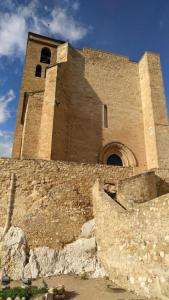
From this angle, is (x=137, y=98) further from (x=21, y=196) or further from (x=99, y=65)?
(x=21, y=196)

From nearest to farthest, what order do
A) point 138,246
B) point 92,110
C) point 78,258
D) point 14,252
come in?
point 138,246 < point 14,252 < point 78,258 < point 92,110

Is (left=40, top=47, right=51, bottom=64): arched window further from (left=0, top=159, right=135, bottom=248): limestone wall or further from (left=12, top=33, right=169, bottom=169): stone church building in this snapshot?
(left=0, top=159, right=135, bottom=248): limestone wall

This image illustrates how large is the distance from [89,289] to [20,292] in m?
1.71

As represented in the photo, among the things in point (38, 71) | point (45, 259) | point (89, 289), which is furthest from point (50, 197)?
point (38, 71)

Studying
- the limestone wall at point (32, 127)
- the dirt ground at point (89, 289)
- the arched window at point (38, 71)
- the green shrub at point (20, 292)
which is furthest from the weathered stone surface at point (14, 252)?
the arched window at point (38, 71)

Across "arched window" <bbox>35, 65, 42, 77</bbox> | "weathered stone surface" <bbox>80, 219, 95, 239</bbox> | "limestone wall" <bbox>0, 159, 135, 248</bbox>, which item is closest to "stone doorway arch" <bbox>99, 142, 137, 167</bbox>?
"limestone wall" <bbox>0, 159, 135, 248</bbox>

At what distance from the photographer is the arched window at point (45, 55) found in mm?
16884

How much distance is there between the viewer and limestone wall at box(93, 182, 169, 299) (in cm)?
470

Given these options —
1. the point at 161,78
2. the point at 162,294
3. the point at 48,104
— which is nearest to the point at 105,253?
the point at 162,294

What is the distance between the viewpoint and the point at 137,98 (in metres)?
15.3

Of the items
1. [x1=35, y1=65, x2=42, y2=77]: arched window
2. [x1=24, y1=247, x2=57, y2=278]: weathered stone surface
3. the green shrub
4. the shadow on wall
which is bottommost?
the green shrub

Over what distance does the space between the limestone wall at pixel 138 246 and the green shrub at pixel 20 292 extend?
6.56ft

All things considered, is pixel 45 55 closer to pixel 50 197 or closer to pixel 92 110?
pixel 92 110

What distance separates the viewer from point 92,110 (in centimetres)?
1391
